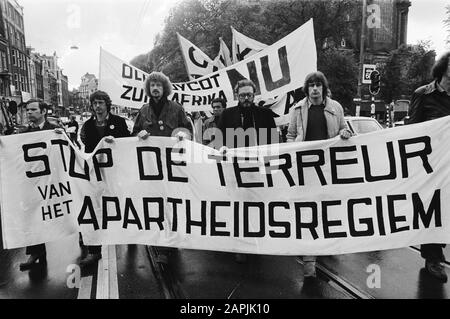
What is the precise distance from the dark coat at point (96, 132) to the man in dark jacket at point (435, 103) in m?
3.28

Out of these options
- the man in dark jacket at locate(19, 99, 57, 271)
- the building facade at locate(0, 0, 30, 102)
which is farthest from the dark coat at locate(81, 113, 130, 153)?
the building facade at locate(0, 0, 30, 102)

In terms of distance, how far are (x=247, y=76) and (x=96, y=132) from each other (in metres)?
3.37

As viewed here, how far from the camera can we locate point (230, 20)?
30203 millimetres

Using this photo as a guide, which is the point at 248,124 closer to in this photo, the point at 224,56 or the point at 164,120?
the point at 164,120

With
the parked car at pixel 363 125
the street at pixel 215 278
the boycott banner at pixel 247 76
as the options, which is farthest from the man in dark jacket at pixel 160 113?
the parked car at pixel 363 125

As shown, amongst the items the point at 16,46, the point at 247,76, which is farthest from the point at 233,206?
the point at 16,46

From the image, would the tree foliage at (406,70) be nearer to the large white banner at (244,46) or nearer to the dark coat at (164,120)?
the large white banner at (244,46)

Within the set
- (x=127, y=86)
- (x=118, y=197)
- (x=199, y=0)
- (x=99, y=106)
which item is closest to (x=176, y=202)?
(x=118, y=197)

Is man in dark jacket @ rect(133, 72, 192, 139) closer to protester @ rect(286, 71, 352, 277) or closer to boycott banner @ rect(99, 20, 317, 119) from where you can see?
protester @ rect(286, 71, 352, 277)

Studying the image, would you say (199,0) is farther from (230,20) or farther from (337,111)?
(337,111)

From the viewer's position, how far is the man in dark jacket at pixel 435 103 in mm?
4113

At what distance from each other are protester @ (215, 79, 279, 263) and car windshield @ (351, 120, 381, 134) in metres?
4.62
